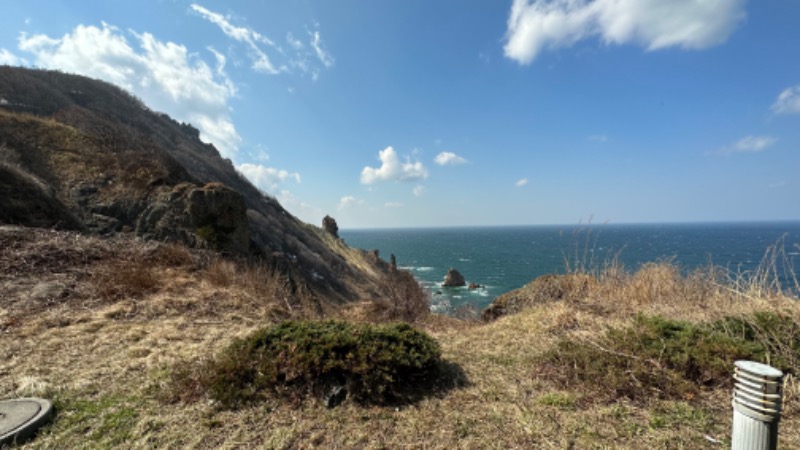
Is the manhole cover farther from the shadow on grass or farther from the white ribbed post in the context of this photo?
the white ribbed post

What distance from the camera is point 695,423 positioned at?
3158 mm

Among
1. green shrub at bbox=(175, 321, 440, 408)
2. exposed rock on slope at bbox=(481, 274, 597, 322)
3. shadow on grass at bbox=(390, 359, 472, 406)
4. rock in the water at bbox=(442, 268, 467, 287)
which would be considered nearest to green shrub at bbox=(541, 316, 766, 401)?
shadow on grass at bbox=(390, 359, 472, 406)

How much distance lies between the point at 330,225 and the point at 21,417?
4512 centimetres

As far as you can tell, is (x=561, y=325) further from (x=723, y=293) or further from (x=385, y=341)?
(x=385, y=341)

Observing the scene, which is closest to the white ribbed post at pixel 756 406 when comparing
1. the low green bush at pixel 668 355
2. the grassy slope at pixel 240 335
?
the grassy slope at pixel 240 335

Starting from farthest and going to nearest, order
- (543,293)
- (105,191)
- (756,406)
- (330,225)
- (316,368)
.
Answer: (330,225) → (105,191) → (543,293) → (316,368) → (756,406)

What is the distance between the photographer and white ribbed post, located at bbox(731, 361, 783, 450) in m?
2.03

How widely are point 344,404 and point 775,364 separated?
16.1 ft

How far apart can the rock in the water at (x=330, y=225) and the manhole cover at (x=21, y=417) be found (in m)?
43.5

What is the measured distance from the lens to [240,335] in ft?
17.6

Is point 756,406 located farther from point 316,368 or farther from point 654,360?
point 316,368

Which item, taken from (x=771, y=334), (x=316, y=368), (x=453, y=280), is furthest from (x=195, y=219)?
(x=453, y=280)

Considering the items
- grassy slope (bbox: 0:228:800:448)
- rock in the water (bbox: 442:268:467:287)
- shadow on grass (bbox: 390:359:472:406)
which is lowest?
rock in the water (bbox: 442:268:467:287)

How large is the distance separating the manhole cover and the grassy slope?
5.1 inches
